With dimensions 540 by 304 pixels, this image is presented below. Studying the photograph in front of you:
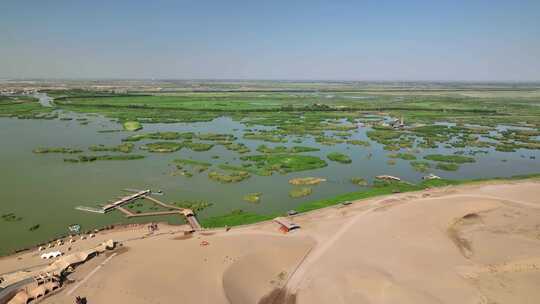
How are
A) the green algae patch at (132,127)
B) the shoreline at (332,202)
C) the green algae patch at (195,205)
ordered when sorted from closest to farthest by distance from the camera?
the shoreline at (332,202), the green algae patch at (195,205), the green algae patch at (132,127)

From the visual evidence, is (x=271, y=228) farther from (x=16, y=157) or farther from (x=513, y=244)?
(x=16, y=157)

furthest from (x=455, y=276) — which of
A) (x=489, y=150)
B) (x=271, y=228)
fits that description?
(x=489, y=150)

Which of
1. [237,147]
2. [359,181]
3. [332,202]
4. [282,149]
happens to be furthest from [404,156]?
[237,147]

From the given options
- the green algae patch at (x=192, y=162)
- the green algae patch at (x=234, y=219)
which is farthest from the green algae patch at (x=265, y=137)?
the green algae patch at (x=234, y=219)

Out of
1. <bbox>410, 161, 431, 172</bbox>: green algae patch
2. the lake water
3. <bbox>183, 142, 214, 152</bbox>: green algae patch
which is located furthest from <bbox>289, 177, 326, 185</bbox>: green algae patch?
<bbox>183, 142, 214, 152</bbox>: green algae patch

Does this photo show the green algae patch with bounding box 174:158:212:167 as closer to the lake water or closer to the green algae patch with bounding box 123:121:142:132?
the lake water

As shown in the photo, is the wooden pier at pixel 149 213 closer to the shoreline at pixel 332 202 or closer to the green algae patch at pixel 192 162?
the shoreline at pixel 332 202

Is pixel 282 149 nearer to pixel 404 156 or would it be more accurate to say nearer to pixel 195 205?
pixel 404 156
